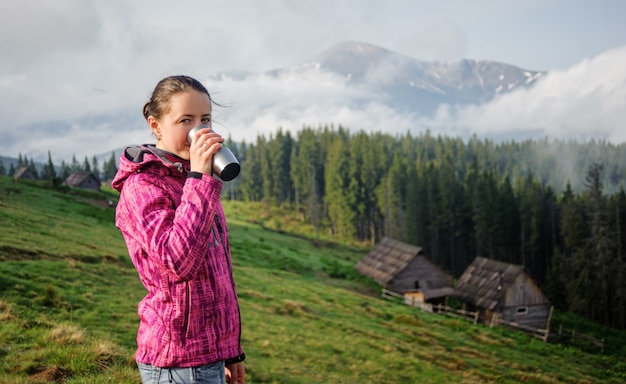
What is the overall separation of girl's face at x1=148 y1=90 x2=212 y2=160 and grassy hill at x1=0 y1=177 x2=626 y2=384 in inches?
199

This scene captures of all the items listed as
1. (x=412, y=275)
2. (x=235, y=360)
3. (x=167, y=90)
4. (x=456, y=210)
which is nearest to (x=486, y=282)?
(x=412, y=275)

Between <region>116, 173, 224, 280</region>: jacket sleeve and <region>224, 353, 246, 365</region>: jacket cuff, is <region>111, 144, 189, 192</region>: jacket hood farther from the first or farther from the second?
<region>224, 353, 246, 365</region>: jacket cuff

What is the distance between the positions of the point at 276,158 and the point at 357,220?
3347 centimetres

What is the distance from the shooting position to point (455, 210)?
7288 cm

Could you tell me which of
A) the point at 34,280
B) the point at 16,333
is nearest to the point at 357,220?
the point at 34,280

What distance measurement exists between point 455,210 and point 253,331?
62.1 metres

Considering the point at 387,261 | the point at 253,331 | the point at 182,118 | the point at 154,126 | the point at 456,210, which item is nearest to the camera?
the point at 182,118

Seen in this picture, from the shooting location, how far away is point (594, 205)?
55344 mm

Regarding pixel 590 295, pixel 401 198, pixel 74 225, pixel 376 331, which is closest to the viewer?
pixel 376 331

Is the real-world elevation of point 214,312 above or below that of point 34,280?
above

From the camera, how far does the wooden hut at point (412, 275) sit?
44844 millimetres

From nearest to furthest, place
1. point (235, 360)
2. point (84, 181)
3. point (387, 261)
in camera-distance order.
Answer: point (235, 360) < point (387, 261) < point (84, 181)

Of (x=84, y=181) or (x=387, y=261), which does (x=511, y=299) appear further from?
(x=84, y=181)

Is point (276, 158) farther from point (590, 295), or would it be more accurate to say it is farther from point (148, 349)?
point (148, 349)
